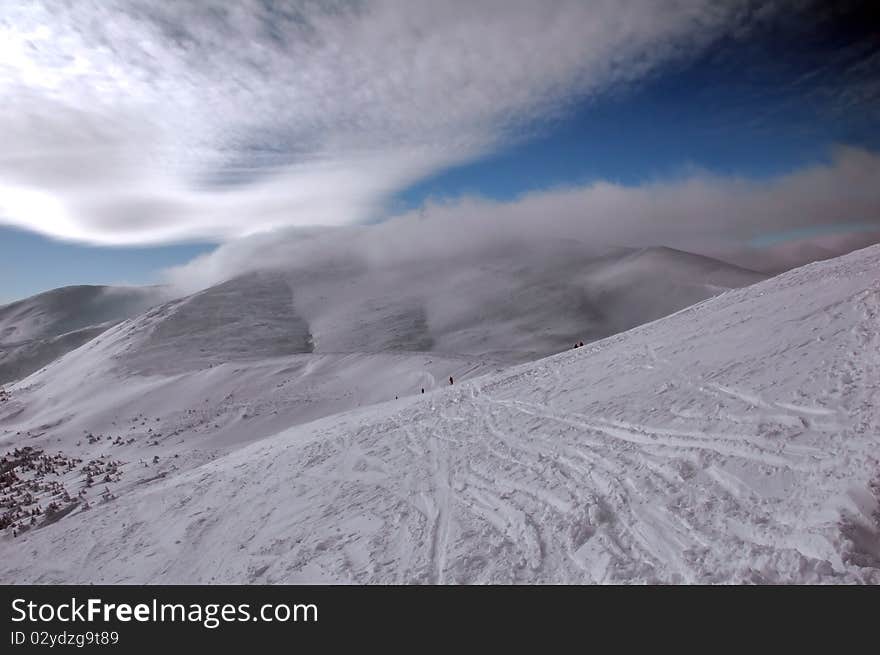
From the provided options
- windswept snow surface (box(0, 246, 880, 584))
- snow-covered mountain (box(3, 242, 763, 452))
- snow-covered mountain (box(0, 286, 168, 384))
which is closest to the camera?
windswept snow surface (box(0, 246, 880, 584))

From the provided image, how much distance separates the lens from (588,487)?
8000mm

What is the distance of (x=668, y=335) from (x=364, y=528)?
12.1 m

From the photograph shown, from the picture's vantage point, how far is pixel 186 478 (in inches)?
594

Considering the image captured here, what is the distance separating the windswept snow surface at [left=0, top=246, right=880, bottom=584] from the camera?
19.3ft

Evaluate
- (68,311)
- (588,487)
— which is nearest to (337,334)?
(588,487)

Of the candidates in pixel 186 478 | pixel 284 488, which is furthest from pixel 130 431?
pixel 284 488

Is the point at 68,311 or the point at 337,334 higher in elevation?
the point at 68,311

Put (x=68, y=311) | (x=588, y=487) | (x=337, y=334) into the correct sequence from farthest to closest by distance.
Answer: (x=68, y=311) → (x=337, y=334) → (x=588, y=487)

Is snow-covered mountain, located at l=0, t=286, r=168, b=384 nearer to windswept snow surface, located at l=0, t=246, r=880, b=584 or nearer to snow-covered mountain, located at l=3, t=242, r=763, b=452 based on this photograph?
snow-covered mountain, located at l=3, t=242, r=763, b=452

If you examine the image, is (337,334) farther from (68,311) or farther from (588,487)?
(68,311)

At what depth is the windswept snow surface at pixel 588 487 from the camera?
588cm

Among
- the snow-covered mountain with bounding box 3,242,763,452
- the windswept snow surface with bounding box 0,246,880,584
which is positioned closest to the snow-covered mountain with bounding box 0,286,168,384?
the snow-covered mountain with bounding box 3,242,763,452

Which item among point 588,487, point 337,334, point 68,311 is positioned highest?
point 68,311
